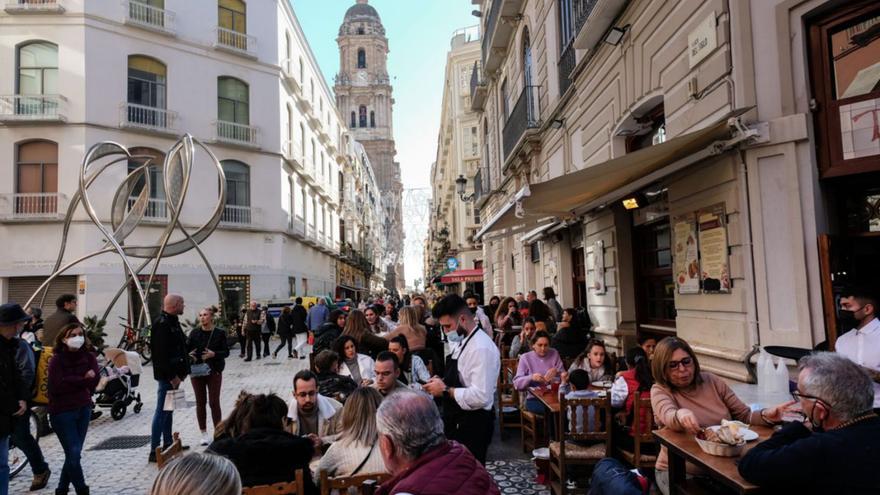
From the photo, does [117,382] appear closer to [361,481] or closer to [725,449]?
[361,481]

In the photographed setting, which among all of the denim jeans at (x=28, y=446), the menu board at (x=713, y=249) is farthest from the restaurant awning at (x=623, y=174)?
the denim jeans at (x=28, y=446)

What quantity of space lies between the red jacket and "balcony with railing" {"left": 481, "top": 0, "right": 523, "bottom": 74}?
50.1 ft

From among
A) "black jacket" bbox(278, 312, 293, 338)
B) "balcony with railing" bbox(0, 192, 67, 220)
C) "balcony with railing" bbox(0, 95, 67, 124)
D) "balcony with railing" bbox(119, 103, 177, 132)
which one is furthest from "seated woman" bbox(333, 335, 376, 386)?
"balcony with railing" bbox(0, 95, 67, 124)

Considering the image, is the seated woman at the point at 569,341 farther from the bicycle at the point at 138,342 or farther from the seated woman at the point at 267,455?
the bicycle at the point at 138,342

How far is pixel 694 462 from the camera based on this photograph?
316 centimetres

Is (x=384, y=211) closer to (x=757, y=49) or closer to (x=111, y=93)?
(x=111, y=93)

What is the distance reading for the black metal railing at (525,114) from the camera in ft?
46.3

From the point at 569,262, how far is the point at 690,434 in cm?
942

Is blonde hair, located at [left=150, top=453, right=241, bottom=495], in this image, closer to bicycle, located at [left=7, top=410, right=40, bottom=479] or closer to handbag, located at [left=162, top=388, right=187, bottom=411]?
handbag, located at [left=162, top=388, right=187, bottom=411]

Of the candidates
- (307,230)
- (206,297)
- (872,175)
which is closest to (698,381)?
(872,175)

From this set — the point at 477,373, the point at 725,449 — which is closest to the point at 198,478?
the point at 477,373

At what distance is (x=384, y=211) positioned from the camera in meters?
97.7

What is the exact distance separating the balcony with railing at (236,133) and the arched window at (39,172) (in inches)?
235

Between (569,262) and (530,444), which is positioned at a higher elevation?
(569,262)
